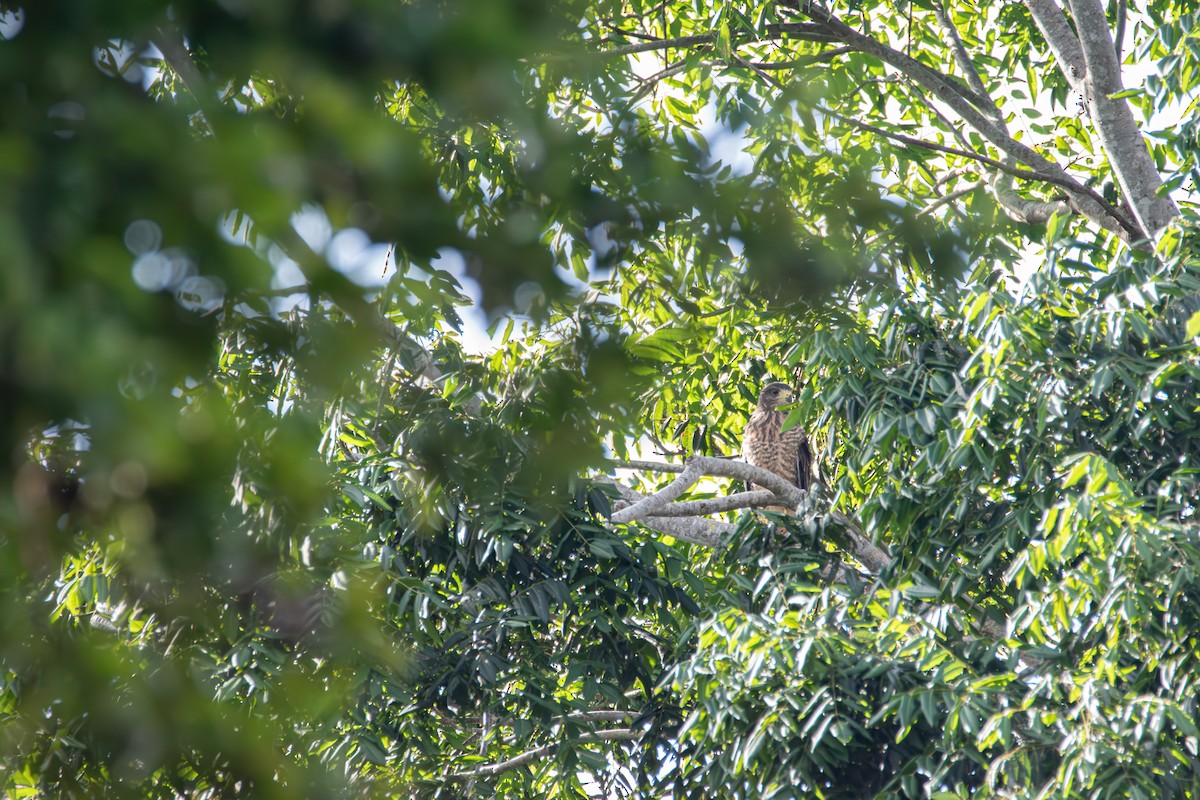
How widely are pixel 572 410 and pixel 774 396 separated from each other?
521 cm

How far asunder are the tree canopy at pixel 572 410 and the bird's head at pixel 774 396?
1.03 feet

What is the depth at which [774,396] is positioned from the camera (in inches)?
254

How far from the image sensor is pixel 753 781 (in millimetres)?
3697

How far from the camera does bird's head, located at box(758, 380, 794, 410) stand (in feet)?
20.8

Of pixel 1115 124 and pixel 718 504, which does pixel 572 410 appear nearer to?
pixel 718 504

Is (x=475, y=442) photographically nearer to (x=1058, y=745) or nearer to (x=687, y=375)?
(x=1058, y=745)

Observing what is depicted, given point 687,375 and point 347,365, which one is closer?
point 347,365

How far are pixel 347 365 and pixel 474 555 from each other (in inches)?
131

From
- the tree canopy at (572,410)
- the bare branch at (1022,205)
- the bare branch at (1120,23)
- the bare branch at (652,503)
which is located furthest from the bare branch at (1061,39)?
the bare branch at (652,503)

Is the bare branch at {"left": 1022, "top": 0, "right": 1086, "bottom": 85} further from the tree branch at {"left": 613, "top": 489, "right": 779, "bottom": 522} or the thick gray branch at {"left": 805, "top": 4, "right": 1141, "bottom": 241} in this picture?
the tree branch at {"left": 613, "top": 489, "right": 779, "bottom": 522}

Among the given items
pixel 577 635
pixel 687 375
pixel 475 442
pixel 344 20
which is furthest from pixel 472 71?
pixel 687 375

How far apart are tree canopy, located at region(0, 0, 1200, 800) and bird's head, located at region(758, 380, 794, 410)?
0.31 meters

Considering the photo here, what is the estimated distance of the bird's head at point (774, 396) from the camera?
6.35 metres

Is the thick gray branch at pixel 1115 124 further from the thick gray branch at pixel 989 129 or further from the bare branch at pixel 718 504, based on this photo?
the bare branch at pixel 718 504
